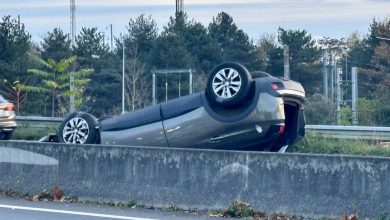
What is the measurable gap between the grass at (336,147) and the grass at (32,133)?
7572mm

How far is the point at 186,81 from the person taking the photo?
5181 cm

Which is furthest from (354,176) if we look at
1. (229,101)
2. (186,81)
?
(186,81)

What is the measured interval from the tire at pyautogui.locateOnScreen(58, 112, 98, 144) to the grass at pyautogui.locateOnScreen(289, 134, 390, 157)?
4158 millimetres

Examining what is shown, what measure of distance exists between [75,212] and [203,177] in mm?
1690

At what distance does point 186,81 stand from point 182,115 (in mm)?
37322

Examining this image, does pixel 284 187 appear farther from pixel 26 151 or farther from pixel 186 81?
pixel 186 81

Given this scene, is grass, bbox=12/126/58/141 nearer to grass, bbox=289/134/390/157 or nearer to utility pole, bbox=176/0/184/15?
grass, bbox=289/134/390/157

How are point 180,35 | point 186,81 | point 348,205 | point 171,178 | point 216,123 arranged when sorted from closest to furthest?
point 348,205 < point 171,178 < point 216,123 < point 186,81 < point 180,35

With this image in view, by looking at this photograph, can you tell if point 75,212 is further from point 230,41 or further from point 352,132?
point 230,41

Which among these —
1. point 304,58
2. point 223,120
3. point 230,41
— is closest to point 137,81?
point 230,41

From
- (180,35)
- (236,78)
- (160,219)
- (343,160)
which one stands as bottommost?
(160,219)

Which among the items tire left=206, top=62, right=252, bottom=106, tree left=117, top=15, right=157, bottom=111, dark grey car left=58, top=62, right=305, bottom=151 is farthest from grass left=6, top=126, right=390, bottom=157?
tree left=117, top=15, right=157, bottom=111

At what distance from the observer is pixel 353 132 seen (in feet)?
64.6

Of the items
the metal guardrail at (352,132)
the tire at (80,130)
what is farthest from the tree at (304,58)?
the tire at (80,130)
